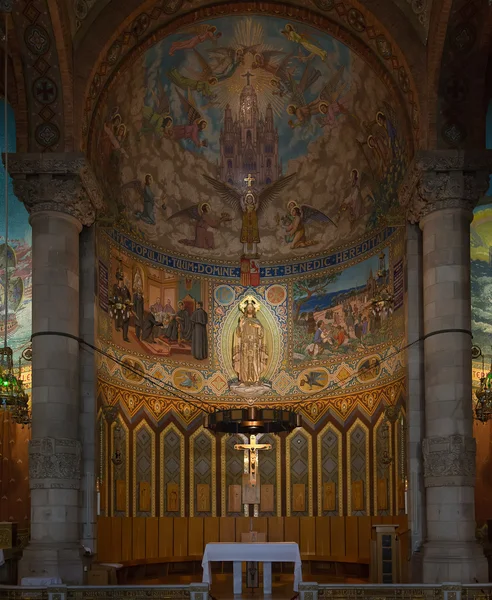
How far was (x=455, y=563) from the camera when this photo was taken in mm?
19859

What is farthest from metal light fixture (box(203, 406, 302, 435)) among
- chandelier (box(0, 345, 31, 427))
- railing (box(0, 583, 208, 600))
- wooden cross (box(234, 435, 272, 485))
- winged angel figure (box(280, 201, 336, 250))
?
winged angel figure (box(280, 201, 336, 250))

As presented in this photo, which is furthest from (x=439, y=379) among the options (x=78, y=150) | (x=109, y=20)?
(x=109, y=20)

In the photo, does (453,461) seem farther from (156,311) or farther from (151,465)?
(156,311)

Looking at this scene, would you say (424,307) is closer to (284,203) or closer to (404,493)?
(404,493)

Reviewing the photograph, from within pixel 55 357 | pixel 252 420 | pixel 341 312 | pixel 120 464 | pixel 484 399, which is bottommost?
pixel 120 464

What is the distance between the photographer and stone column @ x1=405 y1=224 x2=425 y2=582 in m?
21.1

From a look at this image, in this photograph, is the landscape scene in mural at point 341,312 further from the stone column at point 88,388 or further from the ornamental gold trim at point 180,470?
the stone column at point 88,388

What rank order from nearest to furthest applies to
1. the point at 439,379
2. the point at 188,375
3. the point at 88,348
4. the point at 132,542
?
the point at 439,379 → the point at 88,348 → the point at 132,542 → the point at 188,375

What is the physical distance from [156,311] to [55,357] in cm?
616

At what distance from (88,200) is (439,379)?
8.31 meters

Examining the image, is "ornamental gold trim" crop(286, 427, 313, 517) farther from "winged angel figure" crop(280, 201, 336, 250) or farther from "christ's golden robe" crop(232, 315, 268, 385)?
"winged angel figure" crop(280, 201, 336, 250)

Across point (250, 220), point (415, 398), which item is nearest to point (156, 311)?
point (250, 220)

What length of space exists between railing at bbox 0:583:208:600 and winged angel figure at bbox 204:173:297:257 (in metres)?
12.3

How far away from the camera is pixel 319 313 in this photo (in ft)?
89.5
